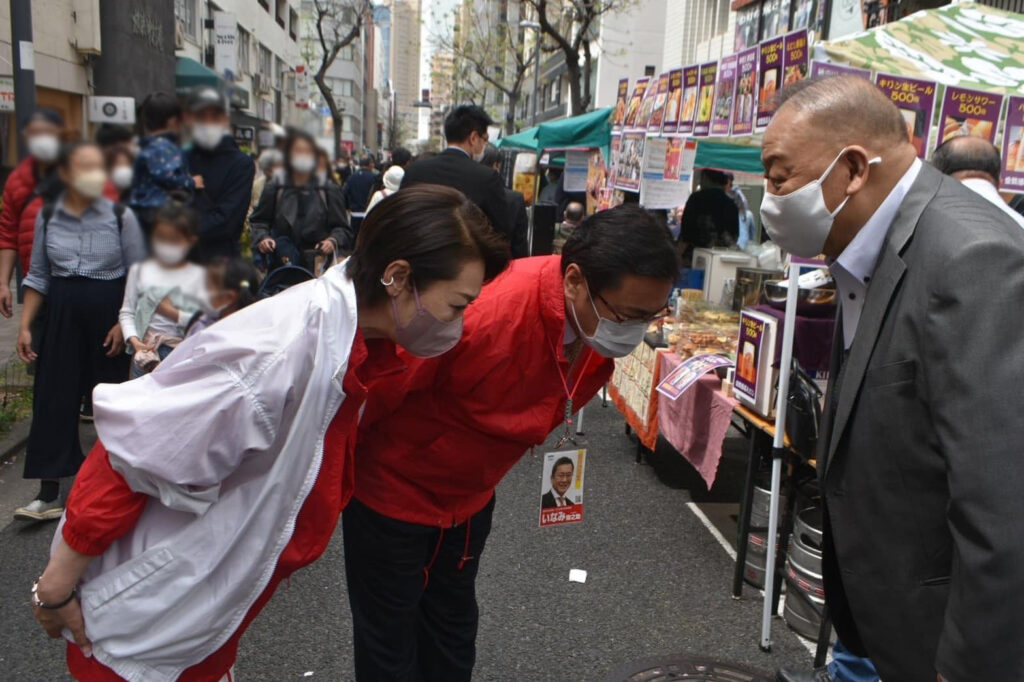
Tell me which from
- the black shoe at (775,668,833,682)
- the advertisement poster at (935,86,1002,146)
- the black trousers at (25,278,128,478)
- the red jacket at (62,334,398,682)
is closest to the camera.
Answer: the red jacket at (62,334,398,682)

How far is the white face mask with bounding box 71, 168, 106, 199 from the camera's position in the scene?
81cm

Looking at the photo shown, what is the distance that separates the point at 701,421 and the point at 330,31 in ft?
11.5

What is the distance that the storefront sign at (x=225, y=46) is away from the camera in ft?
2.84

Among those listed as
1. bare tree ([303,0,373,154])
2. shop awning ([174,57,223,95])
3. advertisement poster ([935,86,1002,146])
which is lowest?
shop awning ([174,57,223,95])

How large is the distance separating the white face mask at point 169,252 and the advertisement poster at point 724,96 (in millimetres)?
4262

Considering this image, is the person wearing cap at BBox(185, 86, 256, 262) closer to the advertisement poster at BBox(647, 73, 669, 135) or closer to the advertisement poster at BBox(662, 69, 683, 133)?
the advertisement poster at BBox(662, 69, 683, 133)

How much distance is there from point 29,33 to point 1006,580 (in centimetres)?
155

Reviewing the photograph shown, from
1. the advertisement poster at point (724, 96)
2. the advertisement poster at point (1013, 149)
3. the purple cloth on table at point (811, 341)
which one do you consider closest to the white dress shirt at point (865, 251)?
the purple cloth on table at point (811, 341)

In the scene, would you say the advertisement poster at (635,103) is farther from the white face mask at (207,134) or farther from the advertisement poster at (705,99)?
the white face mask at (207,134)

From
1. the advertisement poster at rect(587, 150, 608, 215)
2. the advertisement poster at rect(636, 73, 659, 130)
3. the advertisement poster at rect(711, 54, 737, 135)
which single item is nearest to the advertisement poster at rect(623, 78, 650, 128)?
the advertisement poster at rect(636, 73, 659, 130)

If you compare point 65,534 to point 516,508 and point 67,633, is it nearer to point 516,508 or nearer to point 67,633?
point 67,633

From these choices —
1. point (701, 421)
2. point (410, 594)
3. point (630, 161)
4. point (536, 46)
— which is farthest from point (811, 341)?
point (536, 46)

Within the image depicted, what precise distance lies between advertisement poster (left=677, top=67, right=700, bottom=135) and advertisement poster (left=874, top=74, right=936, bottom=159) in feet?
5.44

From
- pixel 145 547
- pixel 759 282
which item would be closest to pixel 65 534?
pixel 145 547
